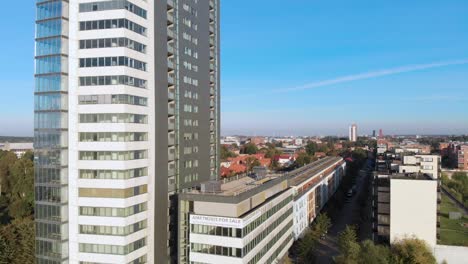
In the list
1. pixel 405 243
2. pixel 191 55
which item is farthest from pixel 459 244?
pixel 191 55

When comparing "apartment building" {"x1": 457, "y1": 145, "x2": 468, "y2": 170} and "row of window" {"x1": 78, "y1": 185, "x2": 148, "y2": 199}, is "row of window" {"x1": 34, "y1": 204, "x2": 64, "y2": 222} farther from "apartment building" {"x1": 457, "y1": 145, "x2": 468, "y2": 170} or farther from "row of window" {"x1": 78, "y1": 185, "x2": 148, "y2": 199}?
"apartment building" {"x1": 457, "y1": 145, "x2": 468, "y2": 170}

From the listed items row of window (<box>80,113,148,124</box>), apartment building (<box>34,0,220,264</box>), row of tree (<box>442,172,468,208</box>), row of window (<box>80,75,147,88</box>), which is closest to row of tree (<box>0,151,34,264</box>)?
apartment building (<box>34,0,220,264</box>)

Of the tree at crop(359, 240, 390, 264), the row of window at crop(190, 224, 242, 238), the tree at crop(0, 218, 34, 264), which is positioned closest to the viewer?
the row of window at crop(190, 224, 242, 238)

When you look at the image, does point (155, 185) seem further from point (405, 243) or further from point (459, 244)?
point (459, 244)

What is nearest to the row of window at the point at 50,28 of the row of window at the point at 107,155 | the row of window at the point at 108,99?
the row of window at the point at 108,99

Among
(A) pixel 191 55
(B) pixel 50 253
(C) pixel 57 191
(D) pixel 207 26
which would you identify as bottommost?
(B) pixel 50 253

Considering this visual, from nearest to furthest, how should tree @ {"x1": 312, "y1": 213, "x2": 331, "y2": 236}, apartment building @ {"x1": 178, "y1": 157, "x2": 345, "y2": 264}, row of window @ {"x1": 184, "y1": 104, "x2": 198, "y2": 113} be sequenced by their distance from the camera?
apartment building @ {"x1": 178, "y1": 157, "x2": 345, "y2": 264}, row of window @ {"x1": 184, "y1": 104, "x2": 198, "y2": 113}, tree @ {"x1": 312, "y1": 213, "x2": 331, "y2": 236}
